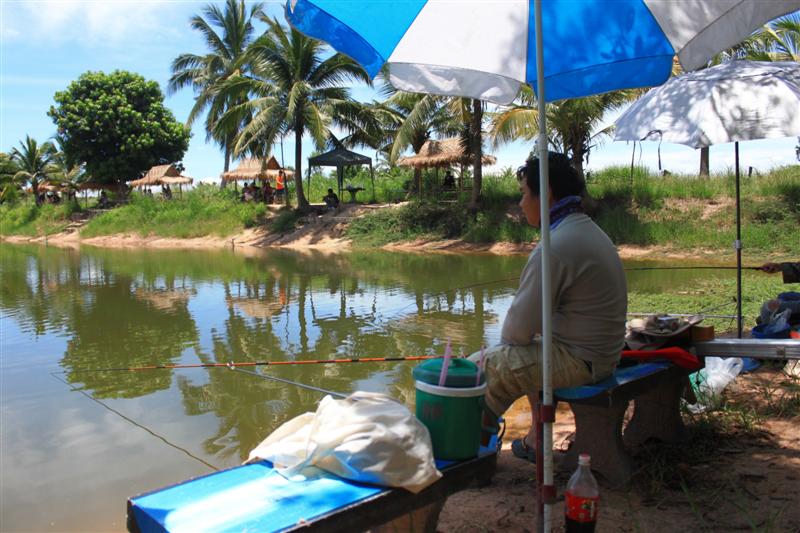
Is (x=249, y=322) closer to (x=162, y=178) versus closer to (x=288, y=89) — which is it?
(x=288, y=89)

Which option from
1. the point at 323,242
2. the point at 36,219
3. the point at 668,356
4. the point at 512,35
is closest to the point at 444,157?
the point at 323,242

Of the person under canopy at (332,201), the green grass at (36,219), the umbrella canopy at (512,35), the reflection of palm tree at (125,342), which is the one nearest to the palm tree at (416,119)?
the person under canopy at (332,201)

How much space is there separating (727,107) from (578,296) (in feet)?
7.61

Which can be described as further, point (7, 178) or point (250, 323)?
point (7, 178)

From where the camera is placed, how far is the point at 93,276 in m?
14.7

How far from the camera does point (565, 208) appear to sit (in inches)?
101

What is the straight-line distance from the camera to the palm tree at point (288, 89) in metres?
21.8

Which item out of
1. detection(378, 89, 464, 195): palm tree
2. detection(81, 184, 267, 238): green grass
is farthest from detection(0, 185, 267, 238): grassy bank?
detection(378, 89, 464, 195): palm tree

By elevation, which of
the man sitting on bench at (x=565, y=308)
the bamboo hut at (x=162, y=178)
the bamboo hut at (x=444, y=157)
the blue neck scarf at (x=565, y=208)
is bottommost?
the man sitting on bench at (x=565, y=308)

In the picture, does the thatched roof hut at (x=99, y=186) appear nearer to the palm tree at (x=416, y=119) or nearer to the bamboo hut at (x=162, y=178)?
the bamboo hut at (x=162, y=178)

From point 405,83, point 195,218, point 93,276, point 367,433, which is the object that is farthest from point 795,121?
point 195,218

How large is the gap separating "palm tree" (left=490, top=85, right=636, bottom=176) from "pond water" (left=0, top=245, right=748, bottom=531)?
4.11 metres

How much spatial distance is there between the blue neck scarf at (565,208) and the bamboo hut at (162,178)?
30.7 metres

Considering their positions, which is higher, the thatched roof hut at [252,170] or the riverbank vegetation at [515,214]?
the thatched roof hut at [252,170]
